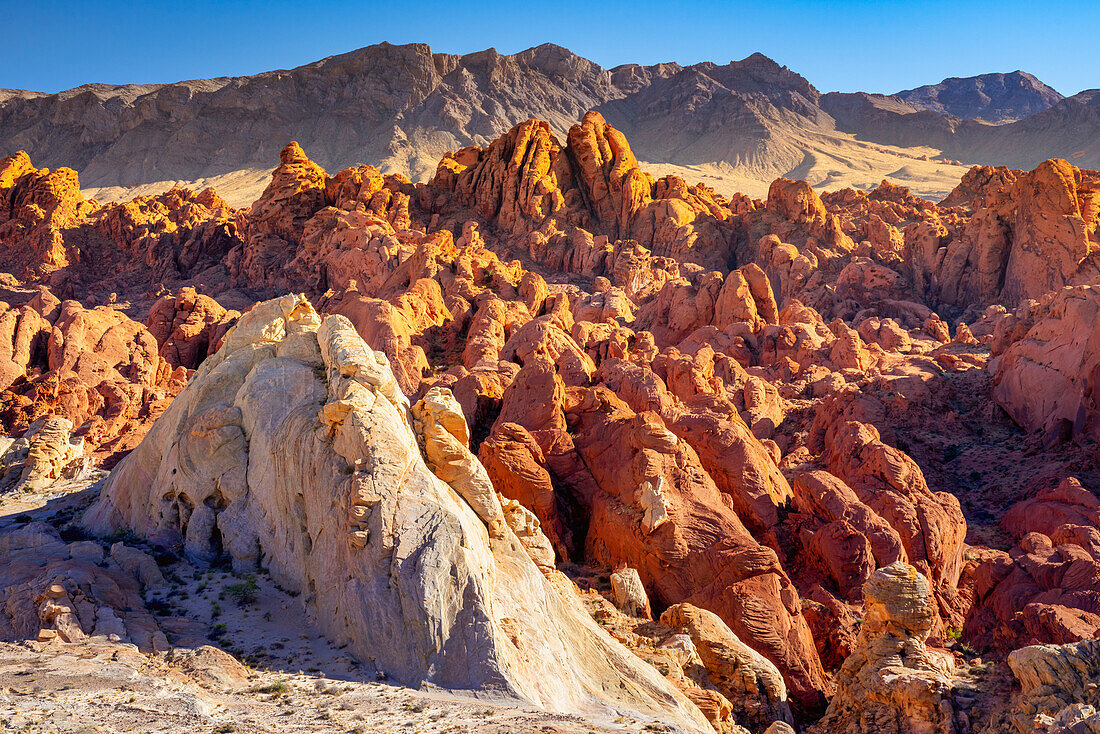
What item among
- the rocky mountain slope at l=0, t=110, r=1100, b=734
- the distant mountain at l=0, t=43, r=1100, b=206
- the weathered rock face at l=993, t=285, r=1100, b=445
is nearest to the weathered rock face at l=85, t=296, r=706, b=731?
the rocky mountain slope at l=0, t=110, r=1100, b=734

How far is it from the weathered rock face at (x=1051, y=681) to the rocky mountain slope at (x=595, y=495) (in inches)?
2.3

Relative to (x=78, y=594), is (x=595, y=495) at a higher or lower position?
higher

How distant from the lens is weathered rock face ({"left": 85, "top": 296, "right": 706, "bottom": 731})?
13.1m

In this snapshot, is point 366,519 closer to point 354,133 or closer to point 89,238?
point 89,238

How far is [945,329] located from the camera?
5741 centimetres

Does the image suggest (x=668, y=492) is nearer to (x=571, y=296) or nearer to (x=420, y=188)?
(x=571, y=296)

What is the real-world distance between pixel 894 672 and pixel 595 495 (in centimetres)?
985

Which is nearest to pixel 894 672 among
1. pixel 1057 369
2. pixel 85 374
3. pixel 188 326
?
pixel 1057 369

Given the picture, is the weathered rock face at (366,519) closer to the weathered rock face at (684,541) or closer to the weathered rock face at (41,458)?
the weathered rock face at (684,541)

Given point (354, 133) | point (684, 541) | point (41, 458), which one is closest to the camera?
point (684, 541)

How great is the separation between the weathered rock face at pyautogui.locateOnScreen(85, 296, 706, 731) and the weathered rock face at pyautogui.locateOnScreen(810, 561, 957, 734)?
3.84 m

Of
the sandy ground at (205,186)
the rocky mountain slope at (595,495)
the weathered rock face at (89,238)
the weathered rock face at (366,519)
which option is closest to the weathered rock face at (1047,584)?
the rocky mountain slope at (595,495)

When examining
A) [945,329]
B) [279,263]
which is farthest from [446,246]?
[945,329]

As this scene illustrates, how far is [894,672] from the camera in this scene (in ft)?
50.1
